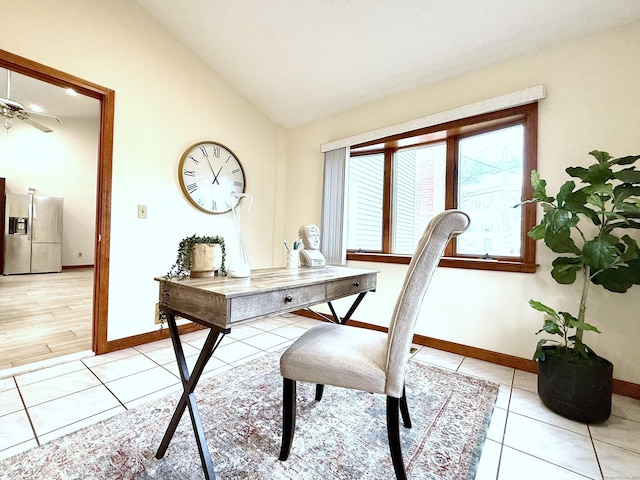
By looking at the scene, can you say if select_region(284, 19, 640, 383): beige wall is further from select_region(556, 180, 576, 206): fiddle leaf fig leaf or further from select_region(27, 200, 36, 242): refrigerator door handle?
select_region(27, 200, 36, 242): refrigerator door handle

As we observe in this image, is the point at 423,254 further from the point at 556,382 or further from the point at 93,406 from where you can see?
the point at 93,406

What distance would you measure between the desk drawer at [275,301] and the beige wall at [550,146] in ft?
5.18

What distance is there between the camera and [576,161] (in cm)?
197

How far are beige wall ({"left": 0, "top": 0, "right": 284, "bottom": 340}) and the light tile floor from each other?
1.65 ft

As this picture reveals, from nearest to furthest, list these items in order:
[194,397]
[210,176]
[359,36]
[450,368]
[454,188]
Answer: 1. [194,397]
2. [450,368]
3. [359,36]
4. [454,188]
5. [210,176]

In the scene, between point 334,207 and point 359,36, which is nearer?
point 359,36

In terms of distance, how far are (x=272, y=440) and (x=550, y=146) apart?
2.62m

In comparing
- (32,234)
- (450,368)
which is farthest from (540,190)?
(32,234)

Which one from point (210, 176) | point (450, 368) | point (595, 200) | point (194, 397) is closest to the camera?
point (194, 397)

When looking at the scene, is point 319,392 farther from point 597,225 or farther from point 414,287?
point 597,225

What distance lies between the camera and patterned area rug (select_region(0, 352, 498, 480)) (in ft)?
3.75

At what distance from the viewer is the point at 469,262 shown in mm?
2393

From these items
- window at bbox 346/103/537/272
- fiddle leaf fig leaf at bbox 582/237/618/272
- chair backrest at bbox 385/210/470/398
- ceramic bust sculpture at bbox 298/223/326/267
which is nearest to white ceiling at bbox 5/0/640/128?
window at bbox 346/103/537/272

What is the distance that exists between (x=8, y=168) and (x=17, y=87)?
2.30 meters
